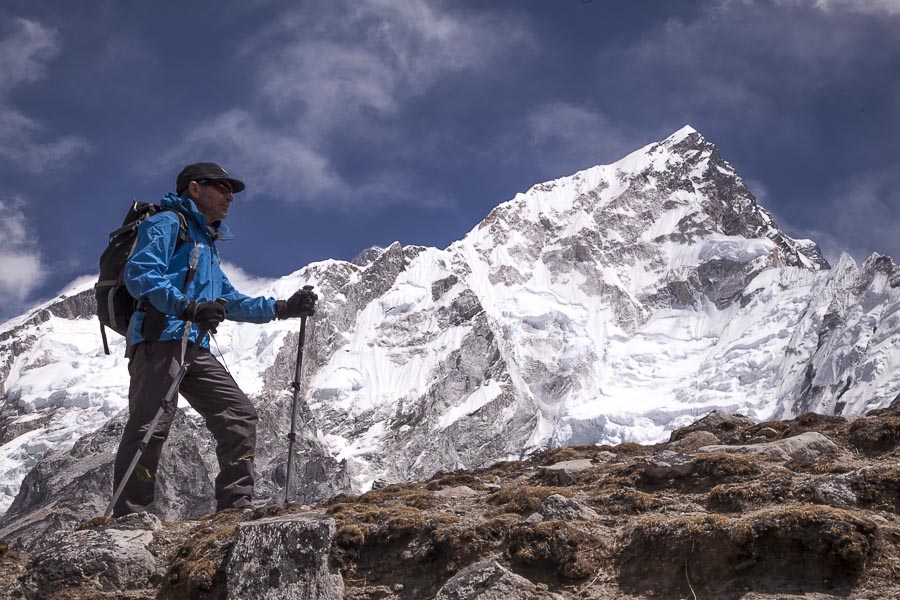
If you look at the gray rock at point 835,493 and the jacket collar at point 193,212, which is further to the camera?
the jacket collar at point 193,212

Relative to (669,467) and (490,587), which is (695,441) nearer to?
(669,467)

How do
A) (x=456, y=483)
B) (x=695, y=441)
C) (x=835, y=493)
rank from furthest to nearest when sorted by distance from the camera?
(x=695, y=441) < (x=456, y=483) < (x=835, y=493)

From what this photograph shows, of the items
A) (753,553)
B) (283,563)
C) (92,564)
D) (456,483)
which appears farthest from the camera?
(456,483)

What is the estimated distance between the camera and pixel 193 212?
9211mm

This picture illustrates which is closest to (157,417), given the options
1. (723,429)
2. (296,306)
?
(296,306)

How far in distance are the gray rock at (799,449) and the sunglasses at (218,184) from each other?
6510 mm

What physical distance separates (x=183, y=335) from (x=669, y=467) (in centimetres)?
509

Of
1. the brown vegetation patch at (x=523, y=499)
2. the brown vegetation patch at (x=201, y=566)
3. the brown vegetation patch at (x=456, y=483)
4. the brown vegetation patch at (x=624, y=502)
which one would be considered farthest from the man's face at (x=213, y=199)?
the brown vegetation patch at (x=624, y=502)

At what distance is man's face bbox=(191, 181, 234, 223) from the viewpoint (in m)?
9.51

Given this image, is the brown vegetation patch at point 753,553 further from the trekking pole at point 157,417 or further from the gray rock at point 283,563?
the trekking pole at point 157,417

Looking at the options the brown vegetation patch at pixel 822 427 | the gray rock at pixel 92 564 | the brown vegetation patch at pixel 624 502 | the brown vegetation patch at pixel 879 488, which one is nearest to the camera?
the brown vegetation patch at pixel 879 488

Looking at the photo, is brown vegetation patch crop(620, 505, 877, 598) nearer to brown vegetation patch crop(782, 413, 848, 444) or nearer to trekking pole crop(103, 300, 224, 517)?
trekking pole crop(103, 300, 224, 517)

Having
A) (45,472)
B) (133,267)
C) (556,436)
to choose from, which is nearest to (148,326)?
(133,267)

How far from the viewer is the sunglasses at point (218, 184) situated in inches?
374
